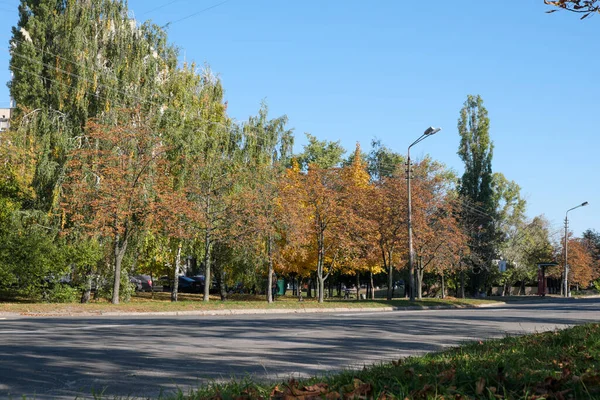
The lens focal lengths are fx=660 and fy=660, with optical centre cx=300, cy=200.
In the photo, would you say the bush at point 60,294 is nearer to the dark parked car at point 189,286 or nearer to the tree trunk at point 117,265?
the tree trunk at point 117,265

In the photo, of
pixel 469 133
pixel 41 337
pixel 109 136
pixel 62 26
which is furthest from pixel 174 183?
pixel 469 133

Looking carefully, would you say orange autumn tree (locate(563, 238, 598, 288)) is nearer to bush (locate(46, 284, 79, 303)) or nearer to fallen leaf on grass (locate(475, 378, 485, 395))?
bush (locate(46, 284, 79, 303))

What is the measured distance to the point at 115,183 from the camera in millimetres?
29297

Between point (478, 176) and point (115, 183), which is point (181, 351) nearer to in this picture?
point (115, 183)

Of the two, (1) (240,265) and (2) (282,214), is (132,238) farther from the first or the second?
(1) (240,265)

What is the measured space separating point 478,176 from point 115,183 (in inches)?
1733

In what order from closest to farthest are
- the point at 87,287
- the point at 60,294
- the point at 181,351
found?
1. the point at 181,351
2. the point at 60,294
3. the point at 87,287

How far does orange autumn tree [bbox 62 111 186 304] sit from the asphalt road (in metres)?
13.0

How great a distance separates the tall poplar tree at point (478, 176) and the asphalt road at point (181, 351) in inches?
1856

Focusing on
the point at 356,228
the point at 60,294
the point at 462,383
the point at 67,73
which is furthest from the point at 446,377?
the point at 356,228

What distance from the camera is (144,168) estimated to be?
99.5 feet

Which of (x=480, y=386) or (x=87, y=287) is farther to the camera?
(x=87, y=287)

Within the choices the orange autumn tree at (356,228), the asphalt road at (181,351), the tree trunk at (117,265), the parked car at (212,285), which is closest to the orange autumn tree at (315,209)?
the orange autumn tree at (356,228)

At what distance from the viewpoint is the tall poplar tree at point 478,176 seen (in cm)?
6391
